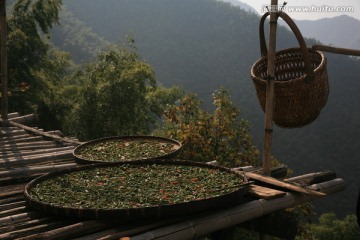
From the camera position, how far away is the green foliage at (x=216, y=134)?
13781 millimetres

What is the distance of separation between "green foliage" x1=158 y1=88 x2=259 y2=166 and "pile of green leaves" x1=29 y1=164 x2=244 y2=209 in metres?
8.95

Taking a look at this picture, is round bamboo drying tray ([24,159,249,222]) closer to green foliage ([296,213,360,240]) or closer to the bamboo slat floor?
the bamboo slat floor

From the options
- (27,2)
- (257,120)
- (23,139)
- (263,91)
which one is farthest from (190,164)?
(257,120)

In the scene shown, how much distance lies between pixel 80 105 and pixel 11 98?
117 inches

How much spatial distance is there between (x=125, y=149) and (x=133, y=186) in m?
1.73

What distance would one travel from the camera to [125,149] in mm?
5711

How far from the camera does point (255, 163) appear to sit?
576 inches

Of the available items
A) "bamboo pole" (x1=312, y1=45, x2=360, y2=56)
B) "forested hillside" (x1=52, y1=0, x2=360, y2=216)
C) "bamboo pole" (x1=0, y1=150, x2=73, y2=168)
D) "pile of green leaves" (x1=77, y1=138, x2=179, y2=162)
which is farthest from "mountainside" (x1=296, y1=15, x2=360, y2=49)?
"bamboo pole" (x1=312, y1=45, x2=360, y2=56)

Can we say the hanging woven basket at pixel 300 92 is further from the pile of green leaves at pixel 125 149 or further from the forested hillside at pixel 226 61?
the forested hillside at pixel 226 61

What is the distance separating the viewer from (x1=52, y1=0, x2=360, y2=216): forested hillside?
49.2 metres

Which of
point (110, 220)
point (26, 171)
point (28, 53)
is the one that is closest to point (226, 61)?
point (28, 53)

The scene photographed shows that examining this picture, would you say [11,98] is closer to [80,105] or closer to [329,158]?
[80,105]

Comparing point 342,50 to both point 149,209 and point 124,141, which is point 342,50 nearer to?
point 149,209

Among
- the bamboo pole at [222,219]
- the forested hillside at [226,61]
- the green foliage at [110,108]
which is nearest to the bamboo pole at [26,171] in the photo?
the bamboo pole at [222,219]
